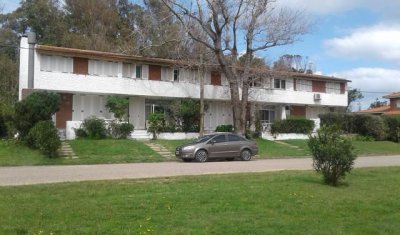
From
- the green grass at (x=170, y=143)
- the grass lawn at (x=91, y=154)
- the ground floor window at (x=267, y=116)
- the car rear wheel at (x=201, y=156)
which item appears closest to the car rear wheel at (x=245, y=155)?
the car rear wheel at (x=201, y=156)

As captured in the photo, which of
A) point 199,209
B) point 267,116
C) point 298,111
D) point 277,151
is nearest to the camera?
point 199,209

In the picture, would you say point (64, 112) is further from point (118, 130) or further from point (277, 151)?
point (277, 151)

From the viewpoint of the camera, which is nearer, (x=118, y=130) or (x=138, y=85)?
(x=118, y=130)

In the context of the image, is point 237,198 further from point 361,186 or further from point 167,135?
point 167,135

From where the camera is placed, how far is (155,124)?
37312 millimetres

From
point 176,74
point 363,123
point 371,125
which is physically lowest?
point 371,125

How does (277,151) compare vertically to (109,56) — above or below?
below

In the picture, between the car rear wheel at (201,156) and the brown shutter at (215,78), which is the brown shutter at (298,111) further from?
the car rear wheel at (201,156)

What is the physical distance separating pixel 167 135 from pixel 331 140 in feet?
81.9

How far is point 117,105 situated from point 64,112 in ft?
13.8

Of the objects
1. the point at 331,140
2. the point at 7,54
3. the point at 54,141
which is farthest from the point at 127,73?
the point at 331,140

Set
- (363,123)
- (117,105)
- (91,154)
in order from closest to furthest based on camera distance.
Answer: (91,154), (117,105), (363,123)

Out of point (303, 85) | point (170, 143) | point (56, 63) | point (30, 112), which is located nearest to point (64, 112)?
point (56, 63)

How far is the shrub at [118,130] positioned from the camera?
116 feet
